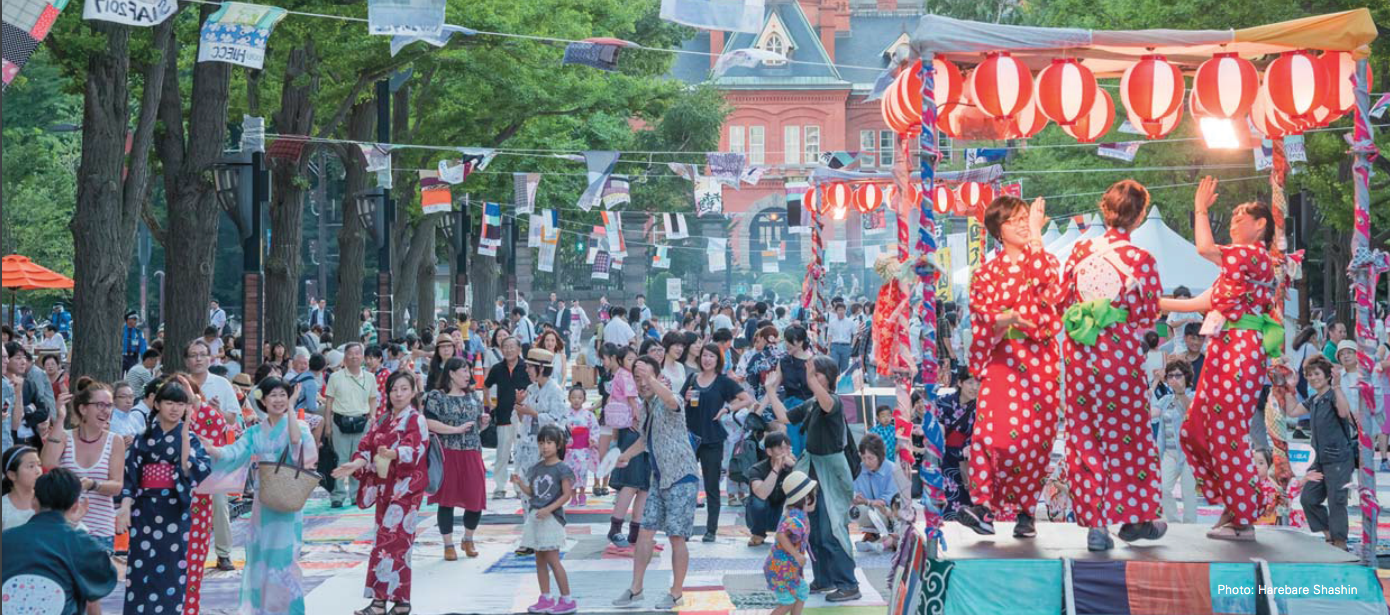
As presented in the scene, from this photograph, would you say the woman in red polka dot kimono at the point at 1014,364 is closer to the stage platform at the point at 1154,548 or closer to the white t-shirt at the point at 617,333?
the stage platform at the point at 1154,548

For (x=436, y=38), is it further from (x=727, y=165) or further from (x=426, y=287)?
(x=426, y=287)

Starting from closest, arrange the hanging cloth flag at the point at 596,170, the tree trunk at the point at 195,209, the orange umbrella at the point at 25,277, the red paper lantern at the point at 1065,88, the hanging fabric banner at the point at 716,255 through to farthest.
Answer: the red paper lantern at the point at 1065,88 < the tree trunk at the point at 195,209 < the hanging cloth flag at the point at 596,170 < the orange umbrella at the point at 25,277 < the hanging fabric banner at the point at 716,255

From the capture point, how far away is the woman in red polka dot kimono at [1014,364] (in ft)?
28.7

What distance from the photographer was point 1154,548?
8.65 metres

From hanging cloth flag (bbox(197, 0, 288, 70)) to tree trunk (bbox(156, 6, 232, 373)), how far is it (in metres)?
2.53

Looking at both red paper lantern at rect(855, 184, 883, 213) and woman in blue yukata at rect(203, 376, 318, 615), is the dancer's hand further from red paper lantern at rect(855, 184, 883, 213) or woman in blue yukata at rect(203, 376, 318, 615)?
red paper lantern at rect(855, 184, 883, 213)

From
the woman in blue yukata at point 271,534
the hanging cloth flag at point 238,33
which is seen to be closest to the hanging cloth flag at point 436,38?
the hanging cloth flag at point 238,33

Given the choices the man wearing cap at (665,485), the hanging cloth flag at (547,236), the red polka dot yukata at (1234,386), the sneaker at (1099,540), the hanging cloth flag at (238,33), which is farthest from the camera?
the hanging cloth flag at (547,236)

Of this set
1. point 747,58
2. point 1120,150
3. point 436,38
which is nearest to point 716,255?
point 1120,150

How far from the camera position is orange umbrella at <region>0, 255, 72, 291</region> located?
33.5 m

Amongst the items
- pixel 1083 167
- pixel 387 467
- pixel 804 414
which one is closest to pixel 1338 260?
pixel 1083 167

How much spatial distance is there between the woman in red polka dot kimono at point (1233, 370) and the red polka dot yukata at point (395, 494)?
17.7 feet

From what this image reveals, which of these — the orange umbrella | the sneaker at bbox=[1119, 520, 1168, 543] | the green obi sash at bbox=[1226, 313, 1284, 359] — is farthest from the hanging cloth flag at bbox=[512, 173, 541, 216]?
the sneaker at bbox=[1119, 520, 1168, 543]

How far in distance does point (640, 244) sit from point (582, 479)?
48.3 m
